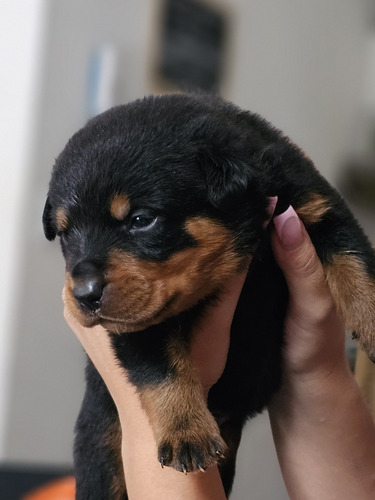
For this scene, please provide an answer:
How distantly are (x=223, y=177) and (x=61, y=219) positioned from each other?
315mm

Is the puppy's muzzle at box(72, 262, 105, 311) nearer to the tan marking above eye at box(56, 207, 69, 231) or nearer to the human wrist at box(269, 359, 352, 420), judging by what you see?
the tan marking above eye at box(56, 207, 69, 231)

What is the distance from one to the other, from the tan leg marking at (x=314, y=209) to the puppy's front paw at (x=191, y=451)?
18.2 inches

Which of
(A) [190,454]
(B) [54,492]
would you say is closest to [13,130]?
(B) [54,492]

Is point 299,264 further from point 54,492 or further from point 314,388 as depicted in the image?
point 54,492

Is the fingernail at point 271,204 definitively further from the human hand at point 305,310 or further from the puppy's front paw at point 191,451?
the puppy's front paw at point 191,451

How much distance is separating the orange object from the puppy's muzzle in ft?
3.98

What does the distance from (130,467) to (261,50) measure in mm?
3469

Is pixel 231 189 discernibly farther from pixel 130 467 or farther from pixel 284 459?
pixel 284 459

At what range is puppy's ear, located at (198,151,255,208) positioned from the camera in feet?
3.95

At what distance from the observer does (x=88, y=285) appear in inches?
44.7

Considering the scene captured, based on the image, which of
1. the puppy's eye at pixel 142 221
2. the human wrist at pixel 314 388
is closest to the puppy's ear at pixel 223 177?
the puppy's eye at pixel 142 221

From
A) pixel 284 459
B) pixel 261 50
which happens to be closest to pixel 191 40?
pixel 261 50

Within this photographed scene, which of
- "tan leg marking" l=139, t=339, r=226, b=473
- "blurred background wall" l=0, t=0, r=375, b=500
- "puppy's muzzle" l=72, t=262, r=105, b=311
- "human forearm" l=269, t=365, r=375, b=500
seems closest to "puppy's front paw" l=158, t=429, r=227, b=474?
"tan leg marking" l=139, t=339, r=226, b=473

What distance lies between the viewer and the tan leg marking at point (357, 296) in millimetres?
1352
